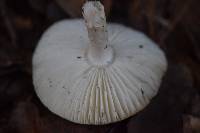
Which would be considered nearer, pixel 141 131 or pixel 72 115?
pixel 72 115

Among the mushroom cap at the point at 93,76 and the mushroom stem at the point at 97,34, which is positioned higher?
the mushroom stem at the point at 97,34

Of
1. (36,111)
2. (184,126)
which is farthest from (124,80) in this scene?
(36,111)

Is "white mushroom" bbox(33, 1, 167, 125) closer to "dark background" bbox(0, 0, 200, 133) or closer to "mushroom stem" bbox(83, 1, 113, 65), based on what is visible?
"mushroom stem" bbox(83, 1, 113, 65)

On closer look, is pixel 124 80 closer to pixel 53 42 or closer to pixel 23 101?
pixel 53 42

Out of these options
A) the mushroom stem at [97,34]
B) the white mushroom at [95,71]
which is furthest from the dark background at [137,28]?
the mushroom stem at [97,34]

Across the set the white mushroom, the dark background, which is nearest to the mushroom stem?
the white mushroom

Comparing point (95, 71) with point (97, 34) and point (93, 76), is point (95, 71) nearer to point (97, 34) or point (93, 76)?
point (93, 76)

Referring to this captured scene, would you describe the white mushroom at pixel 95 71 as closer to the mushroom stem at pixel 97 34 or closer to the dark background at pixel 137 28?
the mushroom stem at pixel 97 34
